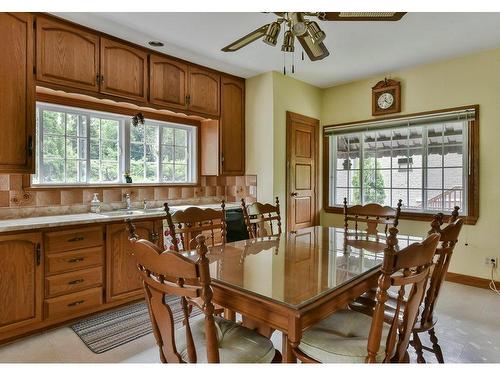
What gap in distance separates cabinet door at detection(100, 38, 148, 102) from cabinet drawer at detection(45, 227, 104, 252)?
1242 millimetres

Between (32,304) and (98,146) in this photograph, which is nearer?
(32,304)

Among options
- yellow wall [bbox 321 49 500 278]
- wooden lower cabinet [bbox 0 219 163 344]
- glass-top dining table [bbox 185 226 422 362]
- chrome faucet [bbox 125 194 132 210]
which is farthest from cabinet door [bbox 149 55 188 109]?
yellow wall [bbox 321 49 500 278]

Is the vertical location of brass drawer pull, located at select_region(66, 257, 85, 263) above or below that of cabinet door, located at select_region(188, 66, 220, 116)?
below

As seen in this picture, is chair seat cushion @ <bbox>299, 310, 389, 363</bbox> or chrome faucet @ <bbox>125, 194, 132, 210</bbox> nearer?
chair seat cushion @ <bbox>299, 310, 389, 363</bbox>

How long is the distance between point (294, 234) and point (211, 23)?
1877 mm

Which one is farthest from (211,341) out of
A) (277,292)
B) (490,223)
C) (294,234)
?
(490,223)

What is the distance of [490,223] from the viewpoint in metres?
3.26

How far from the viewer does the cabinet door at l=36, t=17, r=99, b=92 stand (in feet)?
8.12

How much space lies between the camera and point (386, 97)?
3.93m

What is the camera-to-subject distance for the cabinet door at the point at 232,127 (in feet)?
12.7

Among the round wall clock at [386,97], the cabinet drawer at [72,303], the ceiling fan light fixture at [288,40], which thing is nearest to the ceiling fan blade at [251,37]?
the ceiling fan light fixture at [288,40]

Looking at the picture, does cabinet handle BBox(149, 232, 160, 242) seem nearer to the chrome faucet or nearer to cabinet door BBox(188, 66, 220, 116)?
the chrome faucet

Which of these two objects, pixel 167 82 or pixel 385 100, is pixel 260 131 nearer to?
pixel 167 82
